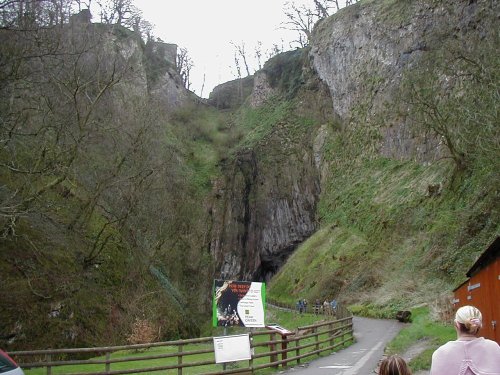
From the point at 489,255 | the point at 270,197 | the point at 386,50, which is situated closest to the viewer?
the point at 489,255

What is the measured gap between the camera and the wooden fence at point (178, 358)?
33.9 ft

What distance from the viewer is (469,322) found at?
4164mm

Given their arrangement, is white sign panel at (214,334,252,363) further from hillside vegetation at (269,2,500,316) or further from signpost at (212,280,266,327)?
hillside vegetation at (269,2,500,316)

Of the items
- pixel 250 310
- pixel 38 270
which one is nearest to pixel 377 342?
pixel 250 310

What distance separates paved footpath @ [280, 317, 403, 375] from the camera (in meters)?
12.7

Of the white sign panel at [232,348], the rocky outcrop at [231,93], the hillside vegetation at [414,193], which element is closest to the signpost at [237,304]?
the white sign panel at [232,348]

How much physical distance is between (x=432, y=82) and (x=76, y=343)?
23410mm

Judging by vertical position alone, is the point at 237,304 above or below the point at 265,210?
below

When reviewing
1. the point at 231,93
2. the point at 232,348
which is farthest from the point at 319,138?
the point at 232,348

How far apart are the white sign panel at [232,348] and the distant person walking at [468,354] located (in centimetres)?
791

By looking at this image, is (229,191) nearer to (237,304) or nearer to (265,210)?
(265,210)

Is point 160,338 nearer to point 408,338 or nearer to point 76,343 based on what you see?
point 76,343

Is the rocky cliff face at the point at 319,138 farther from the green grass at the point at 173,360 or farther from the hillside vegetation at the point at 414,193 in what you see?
the green grass at the point at 173,360

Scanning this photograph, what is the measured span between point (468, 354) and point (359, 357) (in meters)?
11.5
